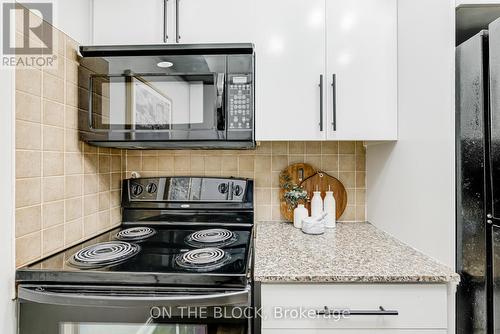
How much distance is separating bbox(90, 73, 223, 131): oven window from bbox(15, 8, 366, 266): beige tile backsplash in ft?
0.38

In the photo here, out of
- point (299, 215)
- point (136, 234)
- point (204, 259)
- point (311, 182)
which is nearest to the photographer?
point (204, 259)

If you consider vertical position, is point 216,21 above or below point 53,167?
above

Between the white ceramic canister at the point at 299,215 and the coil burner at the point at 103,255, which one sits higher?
the white ceramic canister at the point at 299,215

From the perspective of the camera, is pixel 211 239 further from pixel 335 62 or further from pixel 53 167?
pixel 335 62

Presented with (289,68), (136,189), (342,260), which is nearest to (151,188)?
(136,189)

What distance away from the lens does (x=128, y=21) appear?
136 centimetres

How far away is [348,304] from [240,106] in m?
0.82

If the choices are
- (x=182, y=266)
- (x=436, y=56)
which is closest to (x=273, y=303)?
(x=182, y=266)

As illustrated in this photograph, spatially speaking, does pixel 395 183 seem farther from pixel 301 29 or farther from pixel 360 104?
pixel 301 29

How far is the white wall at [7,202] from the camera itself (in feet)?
3.07

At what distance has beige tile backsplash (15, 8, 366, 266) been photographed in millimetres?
1021

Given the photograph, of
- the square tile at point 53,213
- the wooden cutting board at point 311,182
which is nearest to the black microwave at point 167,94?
the square tile at point 53,213

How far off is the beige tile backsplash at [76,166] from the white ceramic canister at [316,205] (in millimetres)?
191

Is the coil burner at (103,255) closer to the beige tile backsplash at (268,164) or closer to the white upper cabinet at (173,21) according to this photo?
the beige tile backsplash at (268,164)
